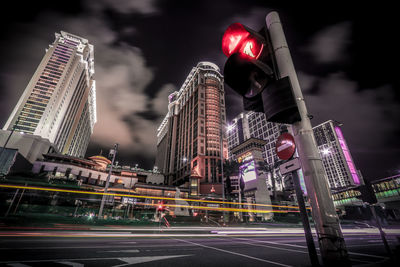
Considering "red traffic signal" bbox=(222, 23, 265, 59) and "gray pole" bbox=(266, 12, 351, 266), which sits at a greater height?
"red traffic signal" bbox=(222, 23, 265, 59)

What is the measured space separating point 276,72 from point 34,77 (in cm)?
11024

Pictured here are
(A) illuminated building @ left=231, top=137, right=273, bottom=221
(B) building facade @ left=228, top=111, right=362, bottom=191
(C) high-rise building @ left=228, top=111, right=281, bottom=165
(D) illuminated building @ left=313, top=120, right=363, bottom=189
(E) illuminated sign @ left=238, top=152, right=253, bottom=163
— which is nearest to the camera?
(A) illuminated building @ left=231, top=137, right=273, bottom=221

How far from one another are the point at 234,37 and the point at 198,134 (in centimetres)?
7941

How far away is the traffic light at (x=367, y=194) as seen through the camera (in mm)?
6152

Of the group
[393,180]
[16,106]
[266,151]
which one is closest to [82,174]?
[16,106]

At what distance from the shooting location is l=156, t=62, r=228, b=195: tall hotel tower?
70.7 m

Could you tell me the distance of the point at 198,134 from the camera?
8212cm

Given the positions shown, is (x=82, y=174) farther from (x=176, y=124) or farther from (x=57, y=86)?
(x=176, y=124)

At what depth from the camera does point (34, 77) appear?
3036 inches

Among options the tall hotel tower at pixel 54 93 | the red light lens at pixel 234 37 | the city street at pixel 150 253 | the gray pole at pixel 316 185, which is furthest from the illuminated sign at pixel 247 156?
the tall hotel tower at pixel 54 93

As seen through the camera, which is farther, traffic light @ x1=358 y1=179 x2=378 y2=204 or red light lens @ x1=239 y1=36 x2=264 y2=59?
traffic light @ x1=358 y1=179 x2=378 y2=204

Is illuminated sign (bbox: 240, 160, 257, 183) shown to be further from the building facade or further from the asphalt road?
Answer: the building facade

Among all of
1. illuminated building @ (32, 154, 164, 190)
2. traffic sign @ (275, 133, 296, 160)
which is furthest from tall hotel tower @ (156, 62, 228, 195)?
traffic sign @ (275, 133, 296, 160)

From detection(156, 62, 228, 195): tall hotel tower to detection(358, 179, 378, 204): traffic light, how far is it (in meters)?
54.1
